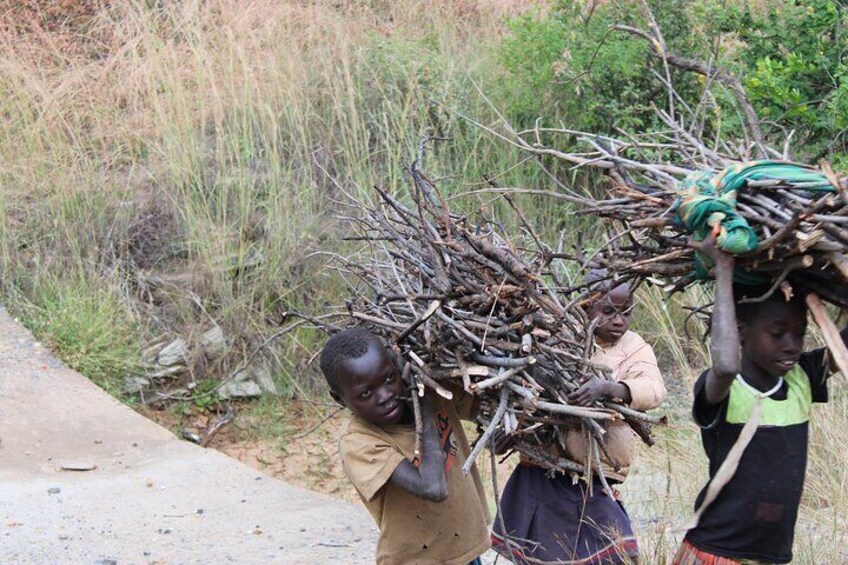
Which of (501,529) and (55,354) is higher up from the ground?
(501,529)

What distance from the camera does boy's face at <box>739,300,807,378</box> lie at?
2447 mm

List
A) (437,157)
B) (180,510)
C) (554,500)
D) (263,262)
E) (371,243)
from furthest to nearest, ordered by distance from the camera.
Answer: (437,157) → (263,262) → (180,510) → (371,243) → (554,500)

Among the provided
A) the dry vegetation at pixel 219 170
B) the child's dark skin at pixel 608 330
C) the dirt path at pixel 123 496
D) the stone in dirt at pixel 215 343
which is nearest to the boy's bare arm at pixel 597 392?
the child's dark skin at pixel 608 330

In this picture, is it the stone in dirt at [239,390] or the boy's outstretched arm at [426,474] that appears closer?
the boy's outstretched arm at [426,474]

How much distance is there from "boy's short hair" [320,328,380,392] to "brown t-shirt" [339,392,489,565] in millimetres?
177

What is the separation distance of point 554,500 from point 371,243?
3.42 feet

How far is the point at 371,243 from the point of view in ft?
11.7

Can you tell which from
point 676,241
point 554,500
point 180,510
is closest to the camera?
point 676,241

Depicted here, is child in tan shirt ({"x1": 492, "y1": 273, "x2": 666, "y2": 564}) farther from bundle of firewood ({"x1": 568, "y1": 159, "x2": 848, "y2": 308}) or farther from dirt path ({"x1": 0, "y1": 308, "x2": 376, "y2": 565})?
dirt path ({"x1": 0, "y1": 308, "x2": 376, "y2": 565})

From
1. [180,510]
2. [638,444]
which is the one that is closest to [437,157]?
[638,444]

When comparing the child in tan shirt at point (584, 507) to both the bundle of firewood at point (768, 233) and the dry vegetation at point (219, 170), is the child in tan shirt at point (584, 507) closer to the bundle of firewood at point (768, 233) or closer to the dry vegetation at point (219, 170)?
the bundle of firewood at point (768, 233)

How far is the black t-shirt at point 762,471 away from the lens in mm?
2590

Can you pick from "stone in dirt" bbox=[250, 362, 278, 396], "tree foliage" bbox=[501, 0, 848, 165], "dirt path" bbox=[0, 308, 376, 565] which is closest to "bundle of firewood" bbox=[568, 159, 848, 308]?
"dirt path" bbox=[0, 308, 376, 565]

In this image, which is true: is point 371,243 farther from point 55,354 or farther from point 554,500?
point 55,354
